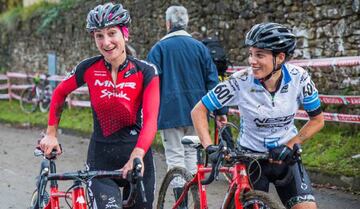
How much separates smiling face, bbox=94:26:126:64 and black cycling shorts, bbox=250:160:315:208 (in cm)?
122

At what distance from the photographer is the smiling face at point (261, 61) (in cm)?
466

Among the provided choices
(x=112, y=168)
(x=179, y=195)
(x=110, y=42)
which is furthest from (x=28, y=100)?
(x=110, y=42)

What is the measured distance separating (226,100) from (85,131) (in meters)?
10.9

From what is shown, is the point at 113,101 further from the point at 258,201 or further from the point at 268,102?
the point at 258,201

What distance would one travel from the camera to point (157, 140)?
41.3 feet

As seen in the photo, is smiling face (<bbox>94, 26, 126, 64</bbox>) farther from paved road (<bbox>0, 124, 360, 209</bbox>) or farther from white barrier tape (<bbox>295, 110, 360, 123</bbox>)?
white barrier tape (<bbox>295, 110, 360, 123</bbox>)

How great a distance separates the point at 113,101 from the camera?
4.79 m

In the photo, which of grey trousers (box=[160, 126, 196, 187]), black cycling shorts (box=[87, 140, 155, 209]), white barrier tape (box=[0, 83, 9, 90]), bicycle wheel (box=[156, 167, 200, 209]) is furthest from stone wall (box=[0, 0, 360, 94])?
black cycling shorts (box=[87, 140, 155, 209])

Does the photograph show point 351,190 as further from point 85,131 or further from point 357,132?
point 85,131

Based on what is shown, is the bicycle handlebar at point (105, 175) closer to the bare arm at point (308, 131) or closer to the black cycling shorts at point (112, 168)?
the black cycling shorts at point (112, 168)

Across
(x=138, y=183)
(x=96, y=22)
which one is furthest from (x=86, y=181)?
(x=96, y=22)

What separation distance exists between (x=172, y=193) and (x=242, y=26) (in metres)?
7.72

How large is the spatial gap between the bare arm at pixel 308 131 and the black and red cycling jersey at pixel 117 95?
95 cm

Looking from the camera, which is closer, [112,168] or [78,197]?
[78,197]
